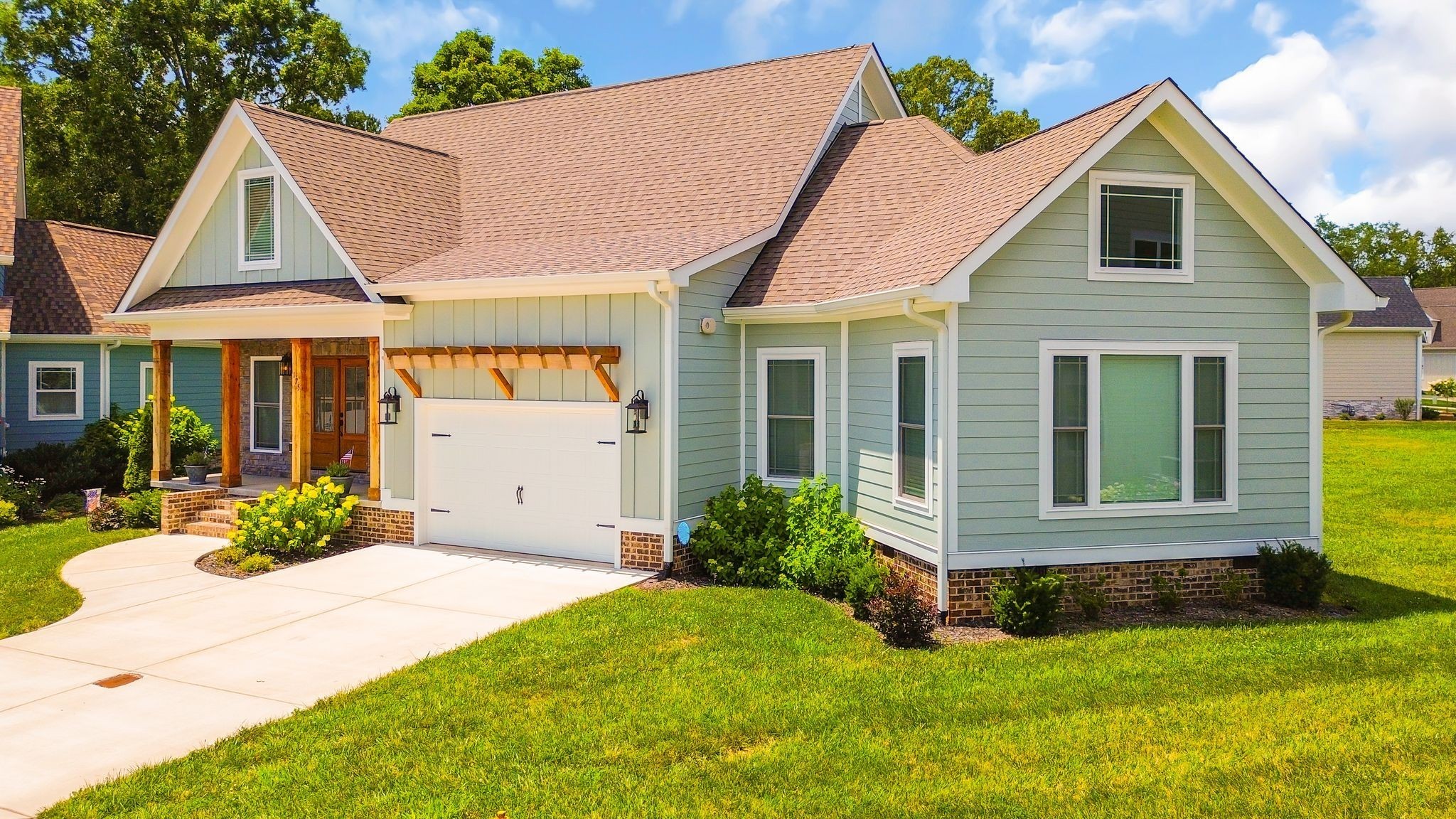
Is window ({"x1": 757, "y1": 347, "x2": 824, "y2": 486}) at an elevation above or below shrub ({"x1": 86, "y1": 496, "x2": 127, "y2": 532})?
above

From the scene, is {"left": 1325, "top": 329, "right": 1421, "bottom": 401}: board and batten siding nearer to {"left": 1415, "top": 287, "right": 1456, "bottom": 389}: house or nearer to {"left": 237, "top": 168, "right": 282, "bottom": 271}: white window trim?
{"left": 1415, "top": 287, "right": 1456, "bottom": 389}: house

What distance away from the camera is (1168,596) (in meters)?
9.50

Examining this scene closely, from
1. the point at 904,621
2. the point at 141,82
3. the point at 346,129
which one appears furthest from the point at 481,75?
the point at 904,621

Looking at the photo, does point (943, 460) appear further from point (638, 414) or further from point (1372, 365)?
point (1372, 365)

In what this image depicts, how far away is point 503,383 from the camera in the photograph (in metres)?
12.0

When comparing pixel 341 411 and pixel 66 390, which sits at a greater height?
pixel 66 390

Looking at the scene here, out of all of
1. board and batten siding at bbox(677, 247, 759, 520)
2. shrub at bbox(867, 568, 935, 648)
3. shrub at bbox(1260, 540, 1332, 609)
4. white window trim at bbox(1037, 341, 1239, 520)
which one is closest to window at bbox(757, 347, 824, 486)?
board and batten siding at bbox(677, 247, 759, 520)

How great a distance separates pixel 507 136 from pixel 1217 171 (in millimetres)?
12376

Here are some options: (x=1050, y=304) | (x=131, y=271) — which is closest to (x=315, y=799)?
(x=1050, y=304)

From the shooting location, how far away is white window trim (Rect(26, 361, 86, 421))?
18672 mm

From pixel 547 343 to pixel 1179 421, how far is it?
7.35 metres

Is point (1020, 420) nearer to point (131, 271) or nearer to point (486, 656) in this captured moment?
point (486, 656)

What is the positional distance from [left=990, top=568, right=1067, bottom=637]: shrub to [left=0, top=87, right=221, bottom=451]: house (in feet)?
57.0

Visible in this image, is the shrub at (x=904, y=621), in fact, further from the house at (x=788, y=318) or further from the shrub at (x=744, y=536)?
the shrub at (x=744, y=536)
